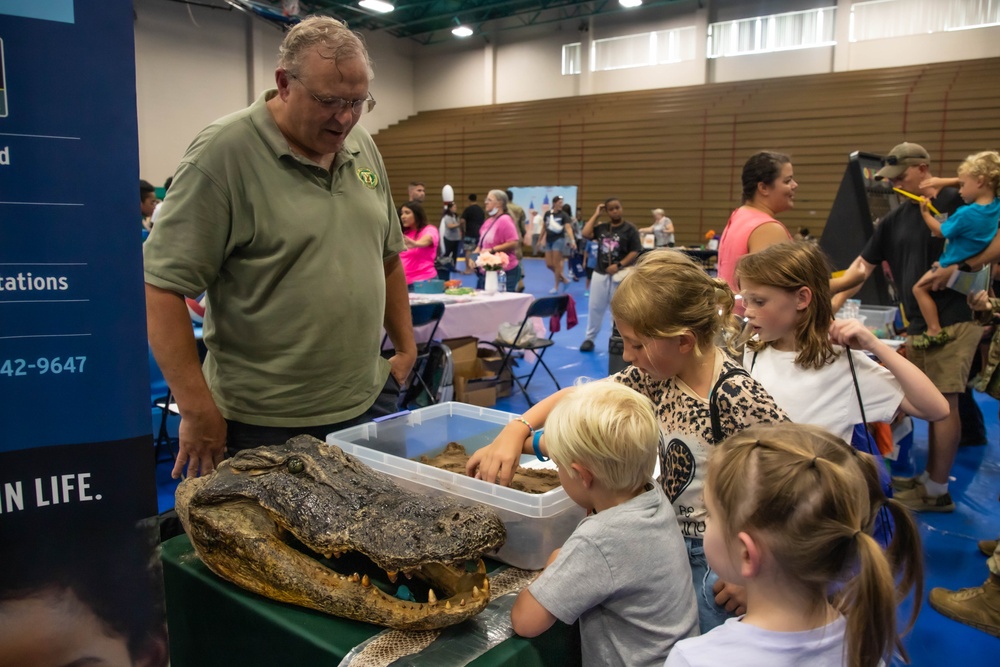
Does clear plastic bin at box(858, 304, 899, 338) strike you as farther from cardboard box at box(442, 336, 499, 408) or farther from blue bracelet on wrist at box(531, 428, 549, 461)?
blue bracelet on wrist at box(531, 428, 549, 461)

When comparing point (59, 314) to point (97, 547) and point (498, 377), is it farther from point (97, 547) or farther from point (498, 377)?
point (498, 377)

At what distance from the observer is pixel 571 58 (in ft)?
63.0

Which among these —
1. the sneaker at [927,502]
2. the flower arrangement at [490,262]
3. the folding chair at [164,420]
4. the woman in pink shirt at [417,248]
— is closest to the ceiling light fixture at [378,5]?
the woman in pink shirt at [417,248]

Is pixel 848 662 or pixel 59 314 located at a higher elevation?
pixel 59 314

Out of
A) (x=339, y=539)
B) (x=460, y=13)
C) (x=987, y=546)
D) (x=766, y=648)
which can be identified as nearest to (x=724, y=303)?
(x=766, y=648)

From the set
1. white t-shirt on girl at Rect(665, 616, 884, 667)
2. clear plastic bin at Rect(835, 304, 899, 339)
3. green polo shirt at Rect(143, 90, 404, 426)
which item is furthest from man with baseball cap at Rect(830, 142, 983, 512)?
white t-shirt on girl at Rect(665, 616, 884, 667)

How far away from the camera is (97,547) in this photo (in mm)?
1040

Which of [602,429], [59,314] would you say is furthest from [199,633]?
[602,429]

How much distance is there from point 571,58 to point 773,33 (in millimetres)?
5345

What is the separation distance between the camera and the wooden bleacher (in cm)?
1356

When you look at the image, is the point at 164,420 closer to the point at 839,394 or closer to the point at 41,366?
the point at 41,366

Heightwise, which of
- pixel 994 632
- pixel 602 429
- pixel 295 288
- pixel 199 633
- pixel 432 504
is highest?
pixel 295 288

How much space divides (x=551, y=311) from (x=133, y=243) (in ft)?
16.1

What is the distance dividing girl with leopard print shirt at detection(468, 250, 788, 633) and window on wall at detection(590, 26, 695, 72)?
1762cm
